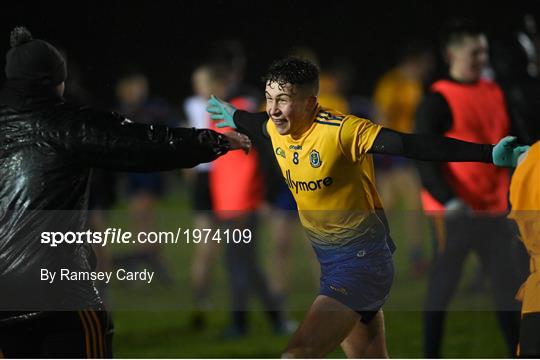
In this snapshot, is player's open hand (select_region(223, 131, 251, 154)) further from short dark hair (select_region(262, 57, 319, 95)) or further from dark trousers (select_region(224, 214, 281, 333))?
dark trousers (select_region(224, 214, 281, 333))

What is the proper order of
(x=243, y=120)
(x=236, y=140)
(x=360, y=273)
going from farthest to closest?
1. (x=243, y=120)
2. (x=360, y=273)
3. (x=236, y=140)

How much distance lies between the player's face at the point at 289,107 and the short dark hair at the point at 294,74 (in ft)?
0.08

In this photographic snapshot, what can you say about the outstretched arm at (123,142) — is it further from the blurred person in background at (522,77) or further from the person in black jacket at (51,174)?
the blurred person in background at (522,77)

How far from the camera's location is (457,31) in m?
6.15

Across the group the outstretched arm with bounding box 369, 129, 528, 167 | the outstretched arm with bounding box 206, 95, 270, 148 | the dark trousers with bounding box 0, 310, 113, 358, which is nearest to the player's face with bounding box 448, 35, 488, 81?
the outstretched arm with bounding box 206, 95, 270, 148

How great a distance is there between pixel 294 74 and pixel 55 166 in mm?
Result: 1112

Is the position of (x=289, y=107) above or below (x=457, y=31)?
below

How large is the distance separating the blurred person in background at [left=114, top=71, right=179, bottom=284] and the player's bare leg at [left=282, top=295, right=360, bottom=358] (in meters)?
3.45

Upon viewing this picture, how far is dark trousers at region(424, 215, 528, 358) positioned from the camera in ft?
19.6

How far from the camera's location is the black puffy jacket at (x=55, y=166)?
4.08 metres

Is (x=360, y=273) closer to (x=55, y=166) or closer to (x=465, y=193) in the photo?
(x=55, y=166)

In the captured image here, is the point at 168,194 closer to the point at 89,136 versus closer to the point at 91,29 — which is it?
the point at 91,29

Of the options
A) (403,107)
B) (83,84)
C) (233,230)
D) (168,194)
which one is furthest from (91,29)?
(168,194)

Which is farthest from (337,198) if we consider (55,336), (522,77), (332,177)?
(522,77)
